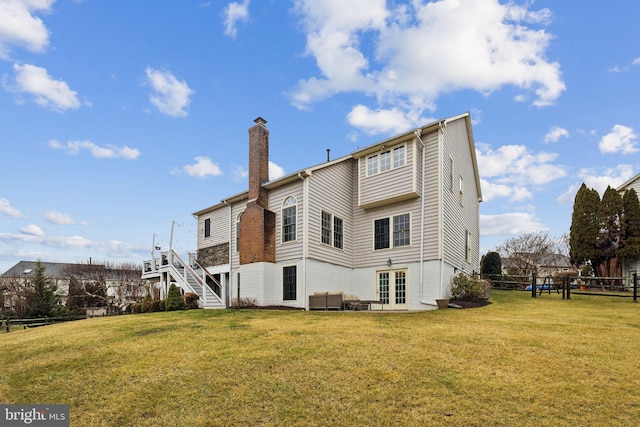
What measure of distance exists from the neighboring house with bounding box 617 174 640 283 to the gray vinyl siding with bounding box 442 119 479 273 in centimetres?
1056

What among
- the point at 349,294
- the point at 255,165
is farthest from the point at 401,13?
the point at 349,294

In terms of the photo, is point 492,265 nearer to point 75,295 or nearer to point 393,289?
point 393,289

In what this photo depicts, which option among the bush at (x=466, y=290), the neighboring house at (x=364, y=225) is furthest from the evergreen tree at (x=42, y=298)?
the bush at (x=466, y=290)

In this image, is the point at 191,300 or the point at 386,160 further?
the point at 191,300

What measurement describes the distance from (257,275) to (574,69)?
53.3ft

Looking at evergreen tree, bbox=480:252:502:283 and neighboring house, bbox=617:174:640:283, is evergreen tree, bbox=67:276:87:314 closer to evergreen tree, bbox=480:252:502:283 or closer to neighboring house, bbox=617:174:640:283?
evergreen tree, bbox=480:252:502:283

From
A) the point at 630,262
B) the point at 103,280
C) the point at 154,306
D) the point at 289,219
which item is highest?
the point at 289,219

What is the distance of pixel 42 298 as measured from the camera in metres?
35.5

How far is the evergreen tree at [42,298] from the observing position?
35.1m

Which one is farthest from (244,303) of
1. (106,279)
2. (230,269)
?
(106,279)

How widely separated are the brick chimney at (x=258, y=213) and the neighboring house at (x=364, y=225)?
51 millimetres

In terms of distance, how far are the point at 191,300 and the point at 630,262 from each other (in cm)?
2855

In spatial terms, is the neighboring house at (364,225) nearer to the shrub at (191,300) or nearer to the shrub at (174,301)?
the shrub at (191,300)

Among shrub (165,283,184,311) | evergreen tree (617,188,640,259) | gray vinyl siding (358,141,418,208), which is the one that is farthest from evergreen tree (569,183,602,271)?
shrub (165,283,184,311)
